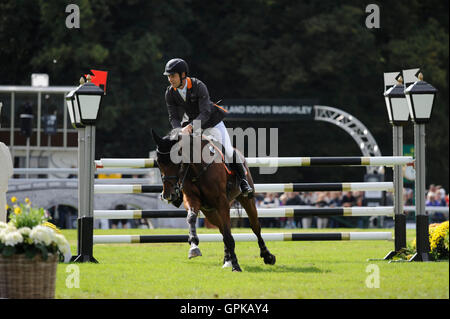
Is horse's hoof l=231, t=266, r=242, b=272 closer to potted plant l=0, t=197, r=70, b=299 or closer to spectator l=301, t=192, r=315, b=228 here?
potted plant l=0, t=197, r=70, b=299

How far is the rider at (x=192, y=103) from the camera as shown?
34.6 feet

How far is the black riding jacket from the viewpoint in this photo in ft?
34.6

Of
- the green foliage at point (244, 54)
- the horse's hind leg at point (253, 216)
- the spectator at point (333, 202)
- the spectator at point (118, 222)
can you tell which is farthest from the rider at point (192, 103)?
the green foliage at point (244, 54)

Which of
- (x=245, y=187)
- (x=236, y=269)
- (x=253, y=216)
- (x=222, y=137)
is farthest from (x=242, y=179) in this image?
(x=236, y=269)

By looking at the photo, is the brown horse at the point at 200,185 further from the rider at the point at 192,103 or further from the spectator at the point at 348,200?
the spectator at the point at 348,200

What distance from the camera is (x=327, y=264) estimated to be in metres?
10.8

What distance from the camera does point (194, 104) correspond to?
10734 millimetres

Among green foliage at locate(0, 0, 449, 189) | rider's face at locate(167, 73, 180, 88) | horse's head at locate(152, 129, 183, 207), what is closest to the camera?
horse's head at locate(152, 129, 183, 207)

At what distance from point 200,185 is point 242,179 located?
0.80 m

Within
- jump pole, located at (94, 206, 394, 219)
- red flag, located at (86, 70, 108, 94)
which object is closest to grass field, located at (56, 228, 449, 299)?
jump pole, located at (94, 206, 394, 219)

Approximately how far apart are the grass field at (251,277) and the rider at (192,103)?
137cm

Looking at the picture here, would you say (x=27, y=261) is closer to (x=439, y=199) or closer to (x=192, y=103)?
(x=192, y=103)
